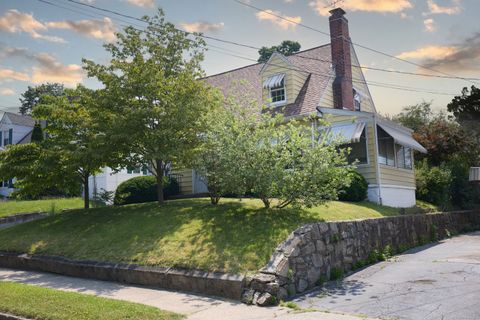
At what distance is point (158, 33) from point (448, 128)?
19.2 meters

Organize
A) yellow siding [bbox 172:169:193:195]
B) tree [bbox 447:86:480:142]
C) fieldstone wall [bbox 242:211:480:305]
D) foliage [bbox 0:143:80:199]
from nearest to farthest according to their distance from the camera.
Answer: fieldstone wall [bbox 242:211:480:305] → foliage [bbox 0:143:80:199] → yellow siding [bbox 172:169:193:195] → tree [bbox 447:86:480:142]

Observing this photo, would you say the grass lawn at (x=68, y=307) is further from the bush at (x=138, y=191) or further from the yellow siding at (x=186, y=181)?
the yellow siding at (x=186, y=181)

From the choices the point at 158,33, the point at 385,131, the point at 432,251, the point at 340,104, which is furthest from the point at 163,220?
the point at 340,104

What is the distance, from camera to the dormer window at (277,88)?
2023 centimetres

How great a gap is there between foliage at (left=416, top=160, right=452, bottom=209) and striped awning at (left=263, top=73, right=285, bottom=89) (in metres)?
8.98

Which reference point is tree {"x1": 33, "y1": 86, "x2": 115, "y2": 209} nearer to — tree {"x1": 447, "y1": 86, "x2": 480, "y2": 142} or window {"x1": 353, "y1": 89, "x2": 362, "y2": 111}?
window {"x1": 353, "y1": 89, "x2": 362, "y2": 111}

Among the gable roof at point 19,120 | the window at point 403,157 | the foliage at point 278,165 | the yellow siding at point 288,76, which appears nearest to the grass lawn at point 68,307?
the foliage at point 278,165

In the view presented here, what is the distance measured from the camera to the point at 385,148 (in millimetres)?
18984

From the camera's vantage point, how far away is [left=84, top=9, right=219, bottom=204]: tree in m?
13.4

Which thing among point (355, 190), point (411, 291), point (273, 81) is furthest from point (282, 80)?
point (411, 291)

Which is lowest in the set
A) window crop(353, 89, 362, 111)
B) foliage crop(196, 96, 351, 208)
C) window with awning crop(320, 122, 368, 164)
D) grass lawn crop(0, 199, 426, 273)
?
grass lawn crop(0, 199, 426, 273)

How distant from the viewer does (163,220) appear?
11969 millimetres

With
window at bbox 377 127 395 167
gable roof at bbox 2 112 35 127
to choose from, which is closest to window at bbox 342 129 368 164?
window at bbox 377 127 395 167

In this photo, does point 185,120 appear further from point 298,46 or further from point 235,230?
point 298,46
